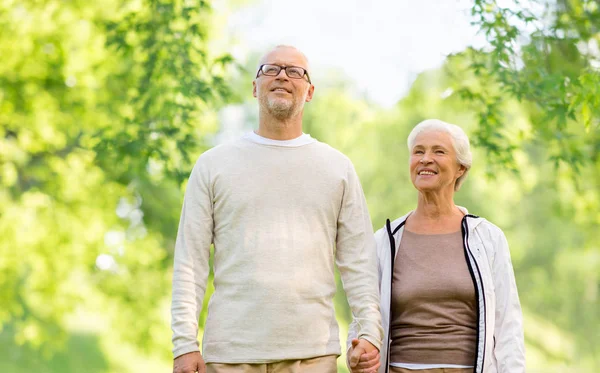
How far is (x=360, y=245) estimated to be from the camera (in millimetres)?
3115

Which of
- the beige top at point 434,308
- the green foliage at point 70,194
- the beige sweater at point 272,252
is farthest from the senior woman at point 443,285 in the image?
the green foliage at point 70,194

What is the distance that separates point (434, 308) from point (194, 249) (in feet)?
2.99

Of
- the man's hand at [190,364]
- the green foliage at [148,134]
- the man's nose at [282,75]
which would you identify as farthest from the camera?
the green foliage at [148,134]

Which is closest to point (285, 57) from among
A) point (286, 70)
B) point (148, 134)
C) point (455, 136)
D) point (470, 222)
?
point (286, 70)

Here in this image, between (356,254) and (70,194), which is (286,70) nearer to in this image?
(356,254)

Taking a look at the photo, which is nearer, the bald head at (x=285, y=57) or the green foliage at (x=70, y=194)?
the bald head at (x=285, y=57)

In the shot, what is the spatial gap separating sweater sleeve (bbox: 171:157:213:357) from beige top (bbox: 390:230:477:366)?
0.74 metres

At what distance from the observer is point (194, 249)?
298 cm

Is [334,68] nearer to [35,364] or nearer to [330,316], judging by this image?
[35,364]

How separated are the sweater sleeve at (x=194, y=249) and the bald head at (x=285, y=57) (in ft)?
1.53

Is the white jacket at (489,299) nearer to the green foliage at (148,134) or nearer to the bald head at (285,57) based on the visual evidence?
the bald head at (285,57)

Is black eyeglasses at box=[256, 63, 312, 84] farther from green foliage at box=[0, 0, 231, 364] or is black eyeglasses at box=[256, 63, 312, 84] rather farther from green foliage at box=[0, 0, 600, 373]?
green foliage at box=[0, 0, 231, 364]

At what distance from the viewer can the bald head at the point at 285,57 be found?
3094 millimetres

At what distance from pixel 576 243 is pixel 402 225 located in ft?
62.5
